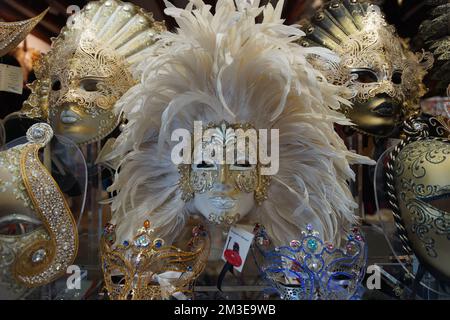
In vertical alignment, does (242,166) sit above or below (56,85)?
below

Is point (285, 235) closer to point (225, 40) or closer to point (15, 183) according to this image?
point (225, 40)

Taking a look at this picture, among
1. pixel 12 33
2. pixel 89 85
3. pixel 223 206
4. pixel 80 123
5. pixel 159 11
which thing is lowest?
pixel 223 206

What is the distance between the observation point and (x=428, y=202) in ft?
3.79

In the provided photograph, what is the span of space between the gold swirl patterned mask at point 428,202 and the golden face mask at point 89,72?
79 cm

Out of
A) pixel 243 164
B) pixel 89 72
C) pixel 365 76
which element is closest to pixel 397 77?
pixel 365 76

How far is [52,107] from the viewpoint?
1.44 meters

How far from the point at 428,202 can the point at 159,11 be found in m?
0.91

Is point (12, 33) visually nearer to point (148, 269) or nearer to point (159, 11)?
point (159, 11)

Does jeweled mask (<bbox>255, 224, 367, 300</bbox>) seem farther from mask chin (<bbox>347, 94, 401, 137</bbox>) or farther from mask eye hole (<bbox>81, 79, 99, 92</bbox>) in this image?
mask eye hole (<bbox>81, 79, 99, 92</bbox>)

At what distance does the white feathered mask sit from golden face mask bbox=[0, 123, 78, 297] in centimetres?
16

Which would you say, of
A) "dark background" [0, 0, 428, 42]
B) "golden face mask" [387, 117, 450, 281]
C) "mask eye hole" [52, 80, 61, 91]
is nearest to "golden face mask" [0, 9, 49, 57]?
"dark background" [0, 0, 428, 42]

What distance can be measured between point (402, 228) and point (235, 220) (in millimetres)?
397
